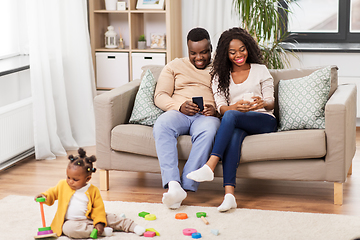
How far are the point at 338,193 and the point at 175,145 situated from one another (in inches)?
37.0

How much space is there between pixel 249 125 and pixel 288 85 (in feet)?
1.36

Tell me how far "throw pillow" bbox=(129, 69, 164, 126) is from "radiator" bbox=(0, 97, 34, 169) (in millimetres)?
984

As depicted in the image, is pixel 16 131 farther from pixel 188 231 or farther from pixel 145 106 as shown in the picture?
pixel 188 231

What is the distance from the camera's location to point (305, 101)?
2781 mm

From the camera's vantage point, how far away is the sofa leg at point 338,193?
2.64 m

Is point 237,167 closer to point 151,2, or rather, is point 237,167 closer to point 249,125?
point 249,125

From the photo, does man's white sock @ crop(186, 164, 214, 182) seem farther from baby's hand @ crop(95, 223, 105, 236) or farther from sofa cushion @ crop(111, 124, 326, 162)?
baby's hand @ crop(95, 223, 105, 236)

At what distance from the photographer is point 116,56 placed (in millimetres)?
4359

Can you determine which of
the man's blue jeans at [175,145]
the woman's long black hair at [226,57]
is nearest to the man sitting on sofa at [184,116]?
the man's blue jeans at [175,145]

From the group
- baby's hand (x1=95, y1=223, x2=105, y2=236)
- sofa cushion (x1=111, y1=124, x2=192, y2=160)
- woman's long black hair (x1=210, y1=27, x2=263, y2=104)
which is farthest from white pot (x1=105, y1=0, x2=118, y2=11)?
baby's hand (x1=95, y1=223, x2=105, y2=236)

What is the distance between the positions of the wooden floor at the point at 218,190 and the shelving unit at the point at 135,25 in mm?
1412

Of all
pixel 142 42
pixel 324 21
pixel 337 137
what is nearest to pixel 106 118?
pixel 337 137

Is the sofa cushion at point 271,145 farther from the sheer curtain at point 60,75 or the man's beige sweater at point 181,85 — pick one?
the sheer curtain at point 60,75

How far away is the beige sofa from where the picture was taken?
2580mm
